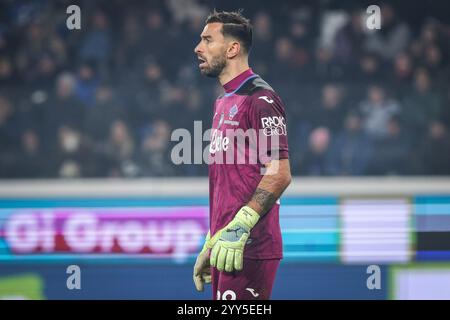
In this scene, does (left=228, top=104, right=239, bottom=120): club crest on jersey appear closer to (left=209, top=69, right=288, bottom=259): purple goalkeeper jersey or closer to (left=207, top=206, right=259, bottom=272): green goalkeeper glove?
(left=209, top=69, right=288, bottom=259): purple goalkeeper jersey

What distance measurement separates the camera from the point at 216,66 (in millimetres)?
4855

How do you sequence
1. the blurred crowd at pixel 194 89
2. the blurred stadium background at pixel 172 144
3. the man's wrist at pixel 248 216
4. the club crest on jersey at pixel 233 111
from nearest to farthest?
the man's wrist at pixel 248 216 < the club crest on jersey at pixel 233 111 < the blurred stadium background at pixel 172 144 < the blurred crowd at pixel 194 89

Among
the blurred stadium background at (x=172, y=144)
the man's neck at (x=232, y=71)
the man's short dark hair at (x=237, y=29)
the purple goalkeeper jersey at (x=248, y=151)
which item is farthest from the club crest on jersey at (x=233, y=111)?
the blurred stadium background at (x=172, y=144)

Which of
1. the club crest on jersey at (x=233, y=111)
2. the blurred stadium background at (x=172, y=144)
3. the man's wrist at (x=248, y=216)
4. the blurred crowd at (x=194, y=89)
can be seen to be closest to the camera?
the man's wrist at (x=248, y=216)

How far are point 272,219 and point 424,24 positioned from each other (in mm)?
3208

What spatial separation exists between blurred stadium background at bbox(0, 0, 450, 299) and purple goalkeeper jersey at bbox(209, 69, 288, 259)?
1148 millimetres

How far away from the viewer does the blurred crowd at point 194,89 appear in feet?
21.2

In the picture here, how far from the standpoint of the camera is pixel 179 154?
6.38 m

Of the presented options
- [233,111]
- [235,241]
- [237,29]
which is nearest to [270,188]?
[235,241]

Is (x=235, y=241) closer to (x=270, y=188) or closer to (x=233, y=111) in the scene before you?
(x=270, y=188)

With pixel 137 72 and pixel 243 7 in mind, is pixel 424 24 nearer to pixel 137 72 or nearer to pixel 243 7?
pixel 243 7

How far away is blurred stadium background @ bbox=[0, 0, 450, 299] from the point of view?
19.9 feet

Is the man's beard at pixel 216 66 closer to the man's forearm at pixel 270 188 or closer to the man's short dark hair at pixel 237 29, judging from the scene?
the man's short dark hair at pixel 237 29
